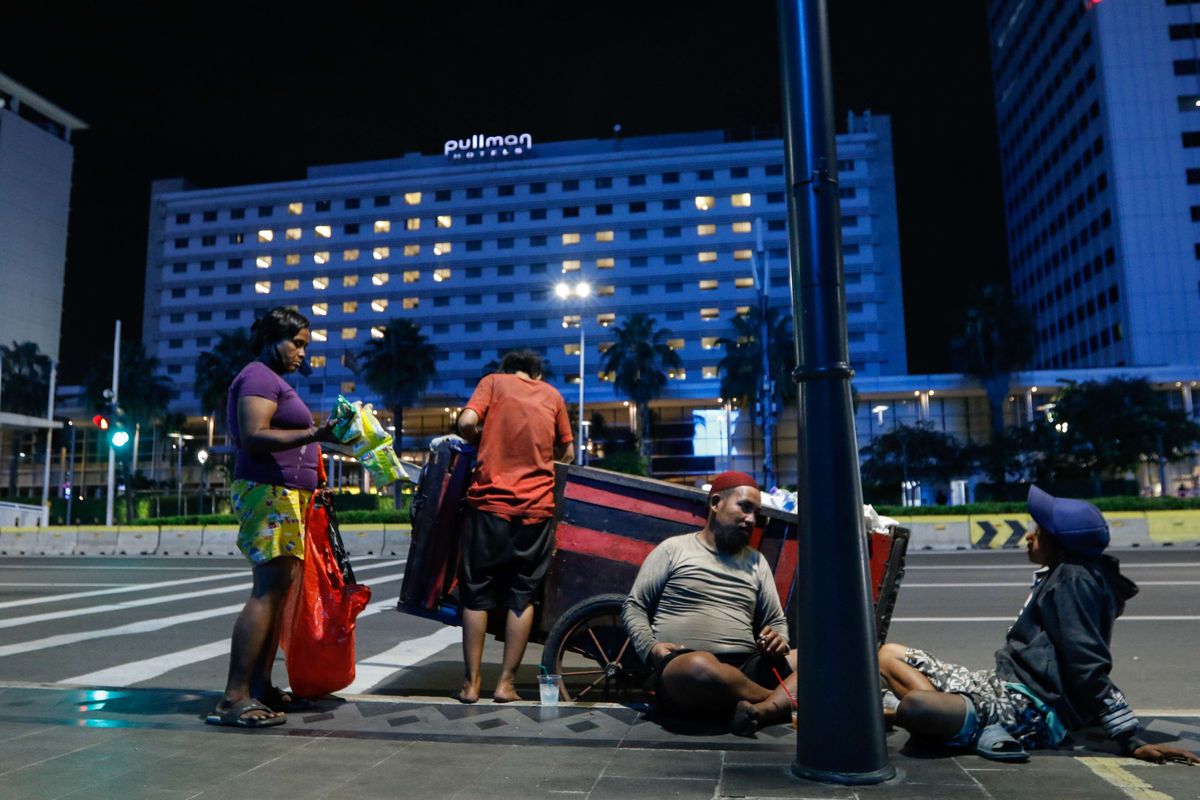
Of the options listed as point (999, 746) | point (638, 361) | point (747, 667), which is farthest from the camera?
point (638, 361)

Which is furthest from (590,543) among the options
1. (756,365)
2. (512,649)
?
(756,365)

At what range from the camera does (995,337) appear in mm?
55781

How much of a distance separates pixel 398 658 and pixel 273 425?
Result: 3.19 m

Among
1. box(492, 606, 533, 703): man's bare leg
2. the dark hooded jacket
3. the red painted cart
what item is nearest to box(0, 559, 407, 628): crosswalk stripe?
the red painted cart

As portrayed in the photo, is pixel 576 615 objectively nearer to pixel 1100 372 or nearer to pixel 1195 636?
pixel 1195 636

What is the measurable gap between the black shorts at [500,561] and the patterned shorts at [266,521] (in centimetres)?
92

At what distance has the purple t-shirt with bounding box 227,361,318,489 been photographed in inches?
170

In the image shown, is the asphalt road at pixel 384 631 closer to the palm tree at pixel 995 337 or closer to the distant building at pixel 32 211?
the palm tree at pixel 995 337

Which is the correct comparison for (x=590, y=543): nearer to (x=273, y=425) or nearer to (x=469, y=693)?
(x=469, y=693)

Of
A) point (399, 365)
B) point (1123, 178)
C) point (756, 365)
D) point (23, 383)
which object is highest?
point (1123, 178)

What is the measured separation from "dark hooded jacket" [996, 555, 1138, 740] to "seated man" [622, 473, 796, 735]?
1081mm

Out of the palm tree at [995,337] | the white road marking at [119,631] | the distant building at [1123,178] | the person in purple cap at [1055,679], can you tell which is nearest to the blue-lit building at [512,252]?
the distant building at [1123,178]

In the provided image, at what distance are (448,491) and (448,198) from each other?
286 feet

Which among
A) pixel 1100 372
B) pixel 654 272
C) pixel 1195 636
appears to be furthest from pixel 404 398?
pixel 1195 636
